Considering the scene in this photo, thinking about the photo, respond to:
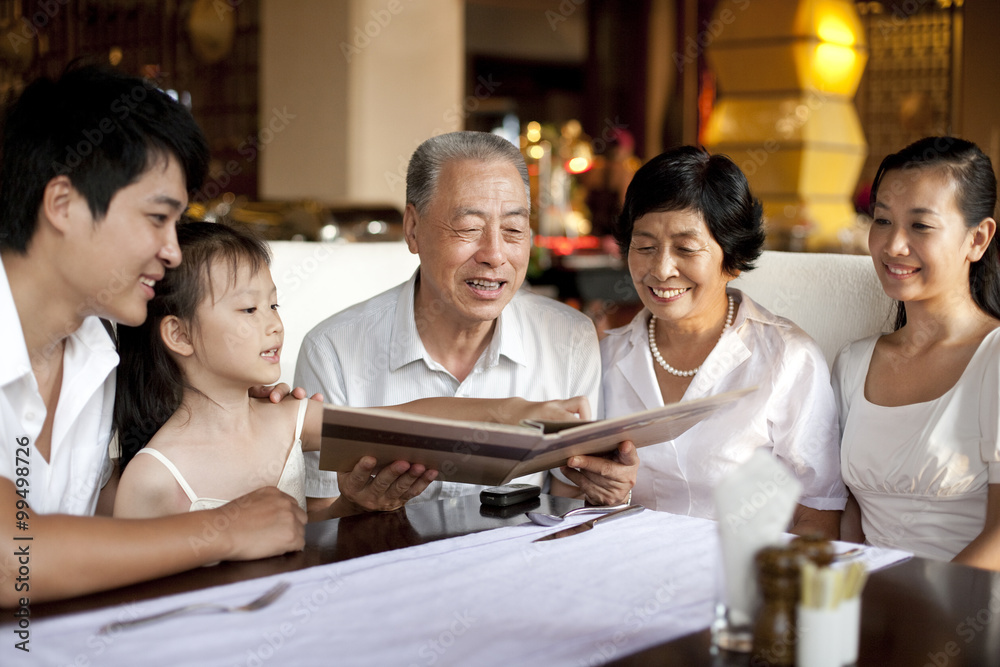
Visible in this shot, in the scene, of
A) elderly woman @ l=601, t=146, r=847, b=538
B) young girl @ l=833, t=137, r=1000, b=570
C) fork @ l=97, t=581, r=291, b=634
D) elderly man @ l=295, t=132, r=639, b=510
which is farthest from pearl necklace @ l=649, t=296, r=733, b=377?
fork @ l=97, t=581, r=291, b=634

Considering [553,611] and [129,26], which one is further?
[129,26]

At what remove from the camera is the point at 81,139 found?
121 cm

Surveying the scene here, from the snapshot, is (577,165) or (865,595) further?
(577,165)

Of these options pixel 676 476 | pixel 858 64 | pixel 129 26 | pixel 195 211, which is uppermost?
pixel 129 26

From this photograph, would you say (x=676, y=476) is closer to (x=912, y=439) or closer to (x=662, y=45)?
(x=912, y=439)

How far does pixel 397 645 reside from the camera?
34.8 inches

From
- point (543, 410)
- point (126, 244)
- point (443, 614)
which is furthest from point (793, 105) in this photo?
point (443, 614)

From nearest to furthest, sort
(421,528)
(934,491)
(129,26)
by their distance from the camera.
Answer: (421,528), (934,491), (129,26)

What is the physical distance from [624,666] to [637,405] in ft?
3.69

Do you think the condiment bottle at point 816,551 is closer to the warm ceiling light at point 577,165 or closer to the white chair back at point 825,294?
the white chair back at point 825,294

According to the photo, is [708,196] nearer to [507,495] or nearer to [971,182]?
[971,182]

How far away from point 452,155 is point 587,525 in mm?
848

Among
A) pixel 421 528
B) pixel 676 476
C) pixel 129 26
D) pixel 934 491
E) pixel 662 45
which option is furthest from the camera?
pixel 662 45

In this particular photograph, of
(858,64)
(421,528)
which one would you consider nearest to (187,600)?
(421,528)
